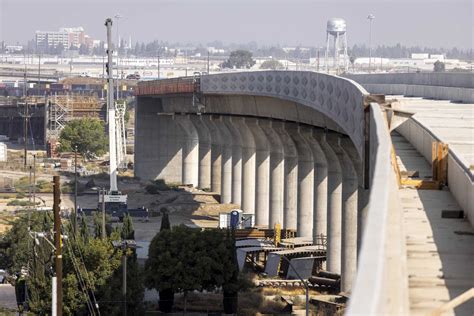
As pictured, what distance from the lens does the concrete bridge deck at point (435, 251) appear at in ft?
40.8

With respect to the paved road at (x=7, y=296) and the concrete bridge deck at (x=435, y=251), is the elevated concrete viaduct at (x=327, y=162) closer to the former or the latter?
the concrete bridge deck at (x=435, y=251)

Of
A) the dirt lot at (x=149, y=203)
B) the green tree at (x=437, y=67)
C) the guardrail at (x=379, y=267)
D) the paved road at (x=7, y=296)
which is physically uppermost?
the guardrail at (x=379, y=267)

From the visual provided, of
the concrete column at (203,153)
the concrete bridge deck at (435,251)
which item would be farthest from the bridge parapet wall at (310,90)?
the concrete bridge deck at (435,251)

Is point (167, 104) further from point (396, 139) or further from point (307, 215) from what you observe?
point (396, 139)

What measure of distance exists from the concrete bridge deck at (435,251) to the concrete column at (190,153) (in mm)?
86183

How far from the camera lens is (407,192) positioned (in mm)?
20766

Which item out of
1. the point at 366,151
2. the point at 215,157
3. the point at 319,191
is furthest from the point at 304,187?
the point at 366,151

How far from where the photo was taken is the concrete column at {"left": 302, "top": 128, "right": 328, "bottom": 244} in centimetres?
6197

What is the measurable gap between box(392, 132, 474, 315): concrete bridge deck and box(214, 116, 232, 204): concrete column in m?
71.3

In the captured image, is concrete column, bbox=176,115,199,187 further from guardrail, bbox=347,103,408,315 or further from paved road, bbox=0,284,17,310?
guardrail, bbox=347,103,408,315

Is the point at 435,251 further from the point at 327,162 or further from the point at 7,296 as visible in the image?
the point at 7,296

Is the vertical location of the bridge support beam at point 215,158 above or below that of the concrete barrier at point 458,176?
below

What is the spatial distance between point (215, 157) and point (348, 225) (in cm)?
4886

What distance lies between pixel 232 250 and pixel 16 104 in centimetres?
14893
